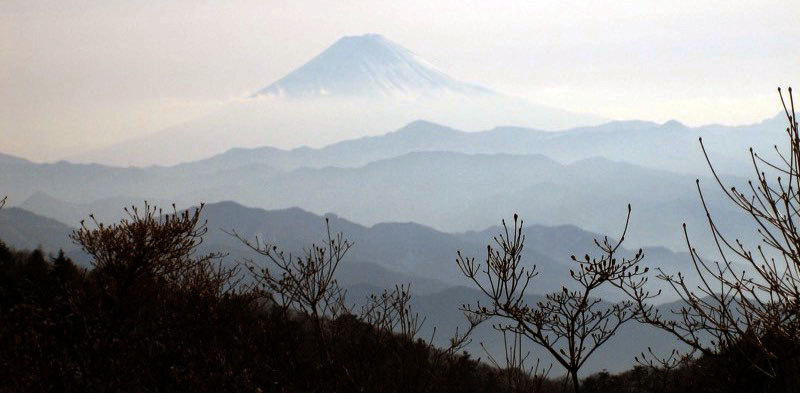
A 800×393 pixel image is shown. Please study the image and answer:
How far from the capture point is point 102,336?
1894cm

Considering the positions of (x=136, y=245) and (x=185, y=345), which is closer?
(x=136, y=245)

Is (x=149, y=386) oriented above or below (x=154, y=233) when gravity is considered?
below

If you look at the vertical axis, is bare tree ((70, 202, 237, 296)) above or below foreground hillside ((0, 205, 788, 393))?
above

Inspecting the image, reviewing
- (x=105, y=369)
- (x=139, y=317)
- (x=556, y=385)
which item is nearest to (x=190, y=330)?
(x=139, y=317)

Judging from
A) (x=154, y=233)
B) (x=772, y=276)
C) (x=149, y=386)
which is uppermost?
(x=154, y=233)

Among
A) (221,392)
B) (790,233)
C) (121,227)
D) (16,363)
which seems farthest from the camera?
(121,227)

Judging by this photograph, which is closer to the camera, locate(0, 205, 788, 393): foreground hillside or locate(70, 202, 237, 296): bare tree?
locate(0, 205, 788, 393): foreground hillside

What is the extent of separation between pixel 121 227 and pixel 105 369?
3232mm

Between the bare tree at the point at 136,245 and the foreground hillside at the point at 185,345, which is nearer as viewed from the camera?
the foreground hillside at the point at 185,345

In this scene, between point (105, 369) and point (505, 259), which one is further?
point (105, 369)

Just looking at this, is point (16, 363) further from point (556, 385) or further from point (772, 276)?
point (556, 385)

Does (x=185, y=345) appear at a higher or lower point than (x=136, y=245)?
lower

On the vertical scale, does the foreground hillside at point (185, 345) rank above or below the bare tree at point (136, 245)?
below

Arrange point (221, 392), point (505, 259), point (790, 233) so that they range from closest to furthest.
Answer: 1. point (790, 233)
2. point (505, 259)
3. point (221, 392)
